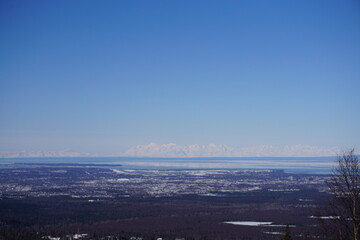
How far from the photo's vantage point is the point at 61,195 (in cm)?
8819

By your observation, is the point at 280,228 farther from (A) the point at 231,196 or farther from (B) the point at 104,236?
(A) the point at 231,196

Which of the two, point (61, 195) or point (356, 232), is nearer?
point (356, 232)

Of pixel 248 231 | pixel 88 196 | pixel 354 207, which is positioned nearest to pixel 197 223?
pixel 248 231

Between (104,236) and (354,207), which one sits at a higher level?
(354,207)

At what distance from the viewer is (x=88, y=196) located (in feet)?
285

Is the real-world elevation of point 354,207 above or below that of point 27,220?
above

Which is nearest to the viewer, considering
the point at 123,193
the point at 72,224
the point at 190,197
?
the point at 72,224

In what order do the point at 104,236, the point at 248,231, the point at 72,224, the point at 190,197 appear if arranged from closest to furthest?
the point at 104,236 < the point at 248,231 < the point at 72,224 < the point at 190,197

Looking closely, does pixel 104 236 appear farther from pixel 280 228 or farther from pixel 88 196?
pixel 88 196

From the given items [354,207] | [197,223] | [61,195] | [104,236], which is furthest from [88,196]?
[354,207]

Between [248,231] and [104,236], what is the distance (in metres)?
14.7

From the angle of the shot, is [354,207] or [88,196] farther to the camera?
[88,196]

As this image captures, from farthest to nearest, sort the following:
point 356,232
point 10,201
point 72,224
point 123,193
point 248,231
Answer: point 123,193
point 10,201
point 72,224
point 248,231
point 356,232

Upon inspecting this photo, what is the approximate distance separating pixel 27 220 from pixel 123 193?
128ft
